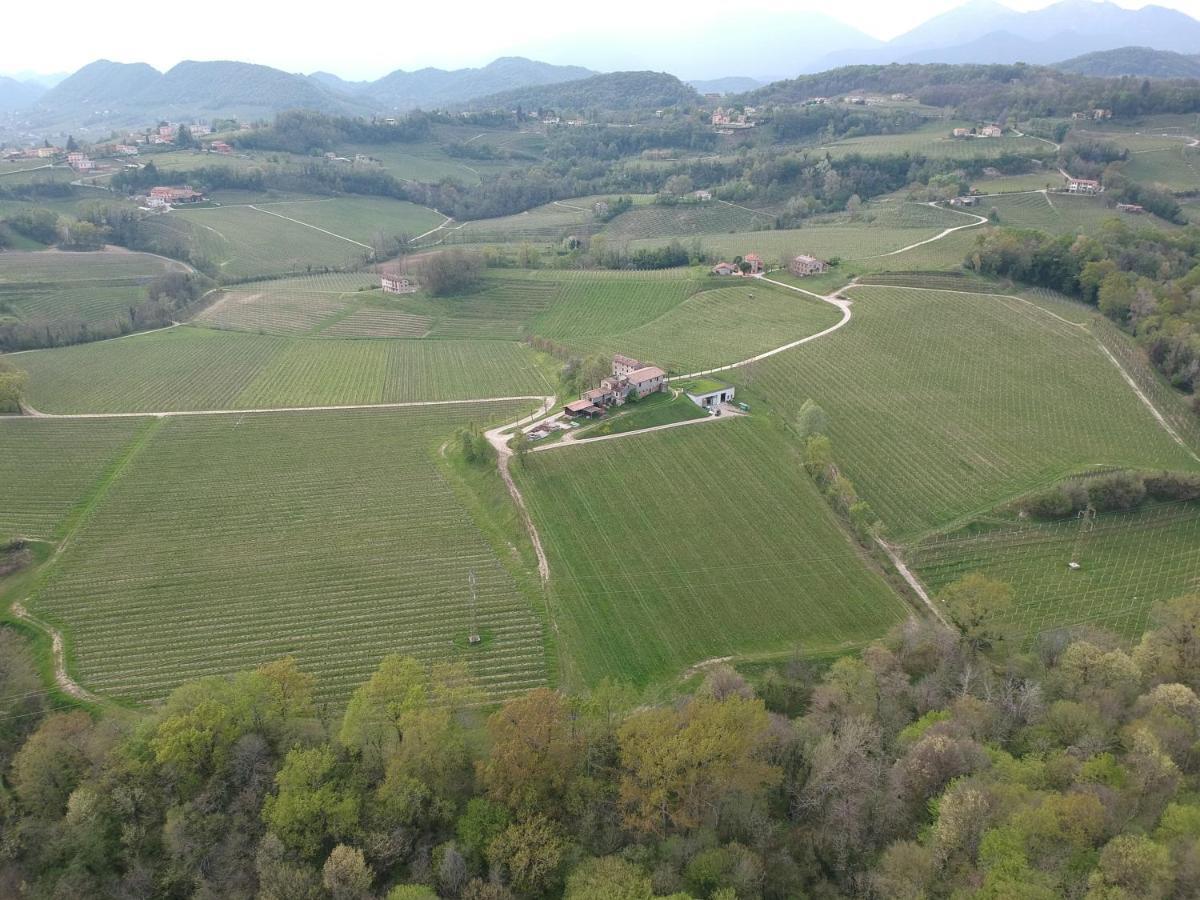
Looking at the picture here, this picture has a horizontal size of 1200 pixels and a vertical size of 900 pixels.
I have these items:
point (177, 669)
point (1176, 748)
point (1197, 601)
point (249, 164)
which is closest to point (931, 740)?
point (1176, 748)

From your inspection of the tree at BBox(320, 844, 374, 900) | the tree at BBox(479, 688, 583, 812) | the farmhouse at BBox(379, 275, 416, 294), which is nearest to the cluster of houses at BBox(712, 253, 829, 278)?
the farmhouse at BBox(379, 275, 416, 294)

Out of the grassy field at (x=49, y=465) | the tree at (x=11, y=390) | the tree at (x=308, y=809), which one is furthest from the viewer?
the tree at (x=11, y=390)

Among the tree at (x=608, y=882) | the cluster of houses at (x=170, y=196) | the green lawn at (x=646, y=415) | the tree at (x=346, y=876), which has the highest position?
the cluster of houses at (x=170, y=196)

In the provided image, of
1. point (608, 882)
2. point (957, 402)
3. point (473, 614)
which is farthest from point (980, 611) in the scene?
point (957, 402)

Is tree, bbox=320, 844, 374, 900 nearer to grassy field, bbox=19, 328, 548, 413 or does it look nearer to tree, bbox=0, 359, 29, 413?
grassy field, bbox=19, 328, 548, 413

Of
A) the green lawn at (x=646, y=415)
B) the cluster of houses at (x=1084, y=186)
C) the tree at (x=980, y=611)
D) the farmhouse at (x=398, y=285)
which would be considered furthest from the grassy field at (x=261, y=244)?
the cluster of houses at (x=1084, y=186)

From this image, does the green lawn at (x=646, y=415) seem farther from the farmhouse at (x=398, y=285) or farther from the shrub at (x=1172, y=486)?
the farmhouse at (x=398, y=285)
